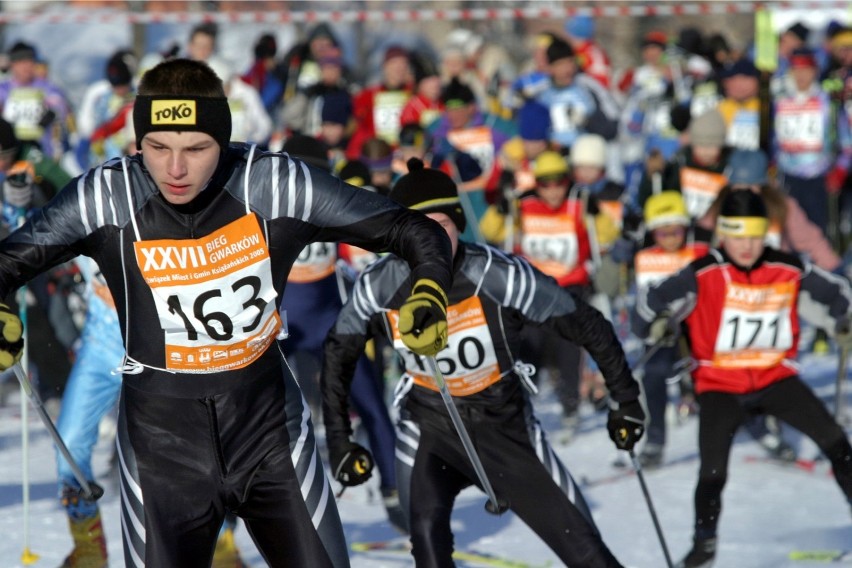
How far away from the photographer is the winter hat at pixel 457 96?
11773mm

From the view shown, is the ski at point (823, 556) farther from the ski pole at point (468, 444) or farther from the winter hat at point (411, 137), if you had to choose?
the winter hat at point (411, 137)

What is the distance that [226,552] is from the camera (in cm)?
589

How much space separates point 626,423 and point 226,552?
1901mm

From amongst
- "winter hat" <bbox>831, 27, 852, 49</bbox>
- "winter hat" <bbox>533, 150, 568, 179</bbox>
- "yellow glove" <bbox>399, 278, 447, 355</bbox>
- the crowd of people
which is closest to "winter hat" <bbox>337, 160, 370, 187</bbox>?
the crowd of people

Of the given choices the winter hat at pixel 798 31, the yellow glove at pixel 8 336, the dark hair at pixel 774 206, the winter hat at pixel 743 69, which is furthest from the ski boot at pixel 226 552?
the winter hat at pixel 798 31

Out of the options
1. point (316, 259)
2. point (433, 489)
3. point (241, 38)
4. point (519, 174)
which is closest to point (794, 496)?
point (316, 259)

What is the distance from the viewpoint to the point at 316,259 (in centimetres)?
760

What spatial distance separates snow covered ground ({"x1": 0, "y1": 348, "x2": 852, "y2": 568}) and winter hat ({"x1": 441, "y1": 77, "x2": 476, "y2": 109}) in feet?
11.9

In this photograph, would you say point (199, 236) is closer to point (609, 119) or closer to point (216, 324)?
point (216, 324)

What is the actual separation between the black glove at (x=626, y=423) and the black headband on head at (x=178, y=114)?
211 centimetres

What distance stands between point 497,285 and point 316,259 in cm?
282

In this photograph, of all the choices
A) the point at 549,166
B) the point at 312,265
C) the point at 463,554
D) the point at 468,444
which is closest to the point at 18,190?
the point at 312,265

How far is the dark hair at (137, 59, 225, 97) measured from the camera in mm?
3531

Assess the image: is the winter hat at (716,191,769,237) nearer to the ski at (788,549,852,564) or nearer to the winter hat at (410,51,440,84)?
the ski at (788,549,852,564)
